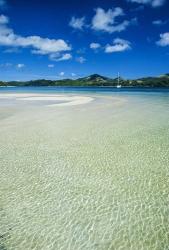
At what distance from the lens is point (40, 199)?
459 centimetres

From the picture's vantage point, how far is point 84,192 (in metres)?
4.86

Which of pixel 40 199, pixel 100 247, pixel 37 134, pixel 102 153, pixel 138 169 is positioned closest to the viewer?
pixel 100 247

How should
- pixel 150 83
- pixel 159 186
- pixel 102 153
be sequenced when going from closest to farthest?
1. pixel 159 186
2. pixel 102 153
3. pixel 150 83

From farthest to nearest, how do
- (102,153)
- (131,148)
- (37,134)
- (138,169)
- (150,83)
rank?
1. (150,83)
2. (37,134)
3. (131,148)
4. (102,153)
5. (138,169)

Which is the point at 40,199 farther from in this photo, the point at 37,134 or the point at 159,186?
the point at 37,134

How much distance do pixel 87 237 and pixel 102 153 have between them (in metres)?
3.97

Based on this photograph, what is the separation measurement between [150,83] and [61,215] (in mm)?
144834

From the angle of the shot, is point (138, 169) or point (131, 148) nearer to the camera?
point (138, 169)

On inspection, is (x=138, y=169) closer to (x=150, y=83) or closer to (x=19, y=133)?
(x=19, y=133)

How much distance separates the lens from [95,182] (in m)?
5.34

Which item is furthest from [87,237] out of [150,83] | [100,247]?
[150,83]

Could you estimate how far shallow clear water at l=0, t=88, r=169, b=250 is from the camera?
3516mm

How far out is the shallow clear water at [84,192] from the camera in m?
3.52

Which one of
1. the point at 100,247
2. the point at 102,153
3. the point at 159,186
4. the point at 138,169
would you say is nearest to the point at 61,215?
the point at 100,247
